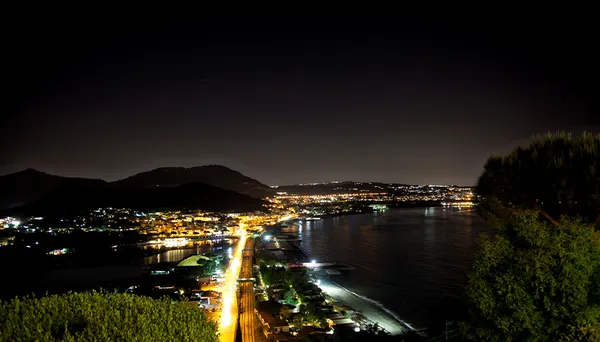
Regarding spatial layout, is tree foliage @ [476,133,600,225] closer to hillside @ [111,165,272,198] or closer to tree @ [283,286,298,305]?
tree @ [283,286,298,305]

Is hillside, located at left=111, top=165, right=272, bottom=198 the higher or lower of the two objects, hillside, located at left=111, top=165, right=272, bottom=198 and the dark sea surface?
the higher

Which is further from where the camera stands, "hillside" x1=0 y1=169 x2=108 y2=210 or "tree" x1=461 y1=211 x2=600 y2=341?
"hillside" x1=0 y1=169 x2=108 y2=210

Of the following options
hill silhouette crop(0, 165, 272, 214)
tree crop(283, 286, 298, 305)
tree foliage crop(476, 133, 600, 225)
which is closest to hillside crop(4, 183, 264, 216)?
hill silhouette crop(0, 165, 272, 214)

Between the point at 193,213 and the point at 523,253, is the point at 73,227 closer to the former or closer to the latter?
the point at 193,213

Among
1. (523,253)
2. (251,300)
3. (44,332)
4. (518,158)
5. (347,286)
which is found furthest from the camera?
(347,286)

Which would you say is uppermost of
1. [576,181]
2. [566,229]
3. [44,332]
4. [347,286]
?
[576,181]

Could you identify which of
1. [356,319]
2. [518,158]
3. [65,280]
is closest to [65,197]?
[65,280]
